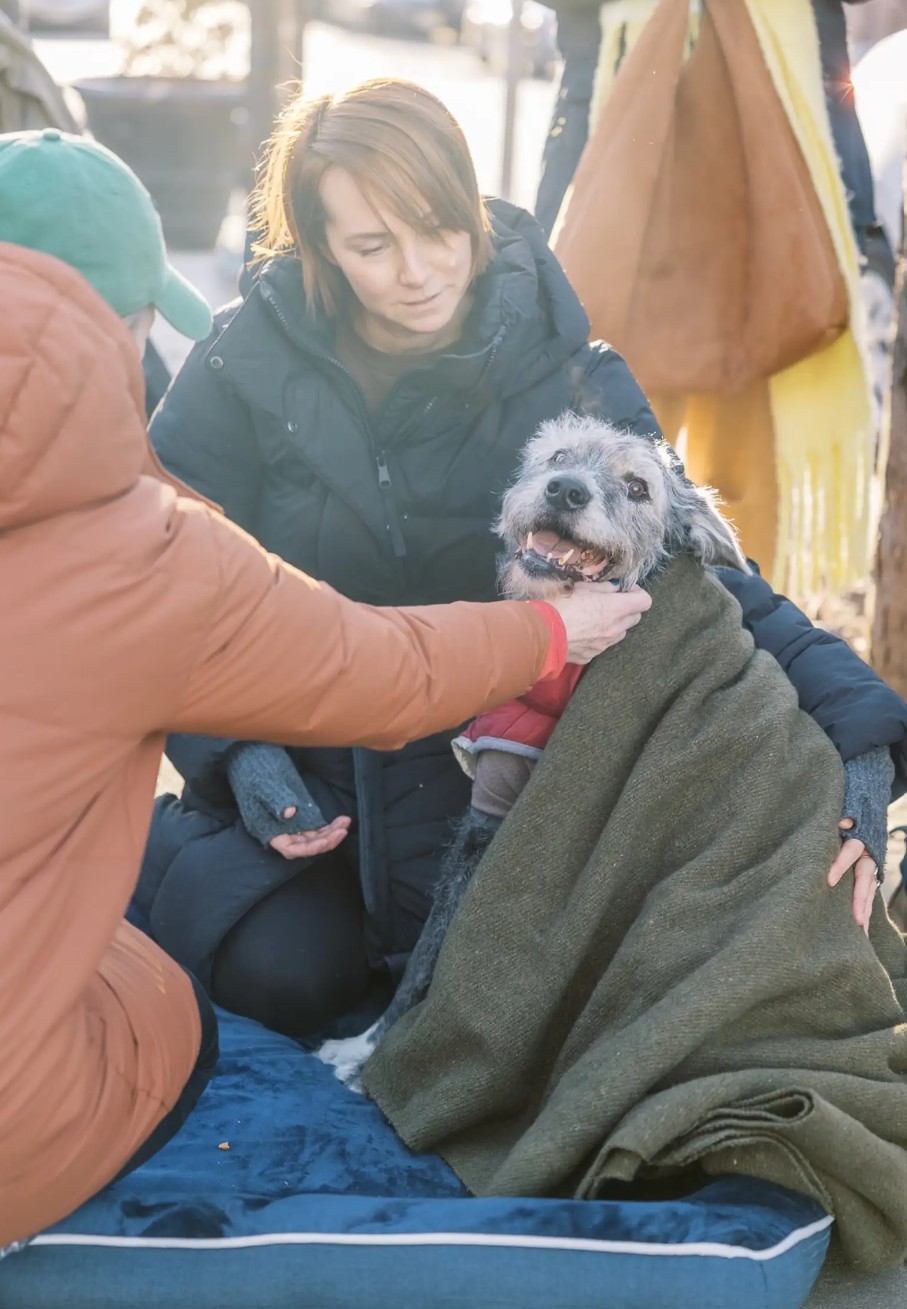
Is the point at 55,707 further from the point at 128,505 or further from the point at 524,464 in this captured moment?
the point at 524,464

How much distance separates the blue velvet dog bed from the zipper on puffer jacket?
1343 millimetres

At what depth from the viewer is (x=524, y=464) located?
10.0 ft

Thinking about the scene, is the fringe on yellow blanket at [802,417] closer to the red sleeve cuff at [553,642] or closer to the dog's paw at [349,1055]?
the red sleeve cuff at [553,642]

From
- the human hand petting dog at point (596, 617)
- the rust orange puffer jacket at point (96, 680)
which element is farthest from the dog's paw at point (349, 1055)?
the human hand petting dog at point (596, 617)

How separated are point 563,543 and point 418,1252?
4.22 ft

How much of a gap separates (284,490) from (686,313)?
70.1 inches

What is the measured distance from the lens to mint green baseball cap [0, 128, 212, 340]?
2.93 m

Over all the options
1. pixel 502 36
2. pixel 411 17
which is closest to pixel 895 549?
pixel 502 36

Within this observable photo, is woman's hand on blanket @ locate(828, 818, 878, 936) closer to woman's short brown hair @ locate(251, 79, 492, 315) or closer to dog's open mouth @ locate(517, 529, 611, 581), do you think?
dog's open mouth @ locate(517, 529, 611, 581)

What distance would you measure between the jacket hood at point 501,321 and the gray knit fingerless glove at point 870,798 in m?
1.08

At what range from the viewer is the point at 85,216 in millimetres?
2953

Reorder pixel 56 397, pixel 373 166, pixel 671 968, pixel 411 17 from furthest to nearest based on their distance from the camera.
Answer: pixel 411 17
pixel 373 166
pixel 671 968
pixel 56 397

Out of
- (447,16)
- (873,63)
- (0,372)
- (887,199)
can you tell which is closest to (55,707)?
(0,372)

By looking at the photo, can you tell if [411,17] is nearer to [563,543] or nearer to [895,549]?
[895,549]
